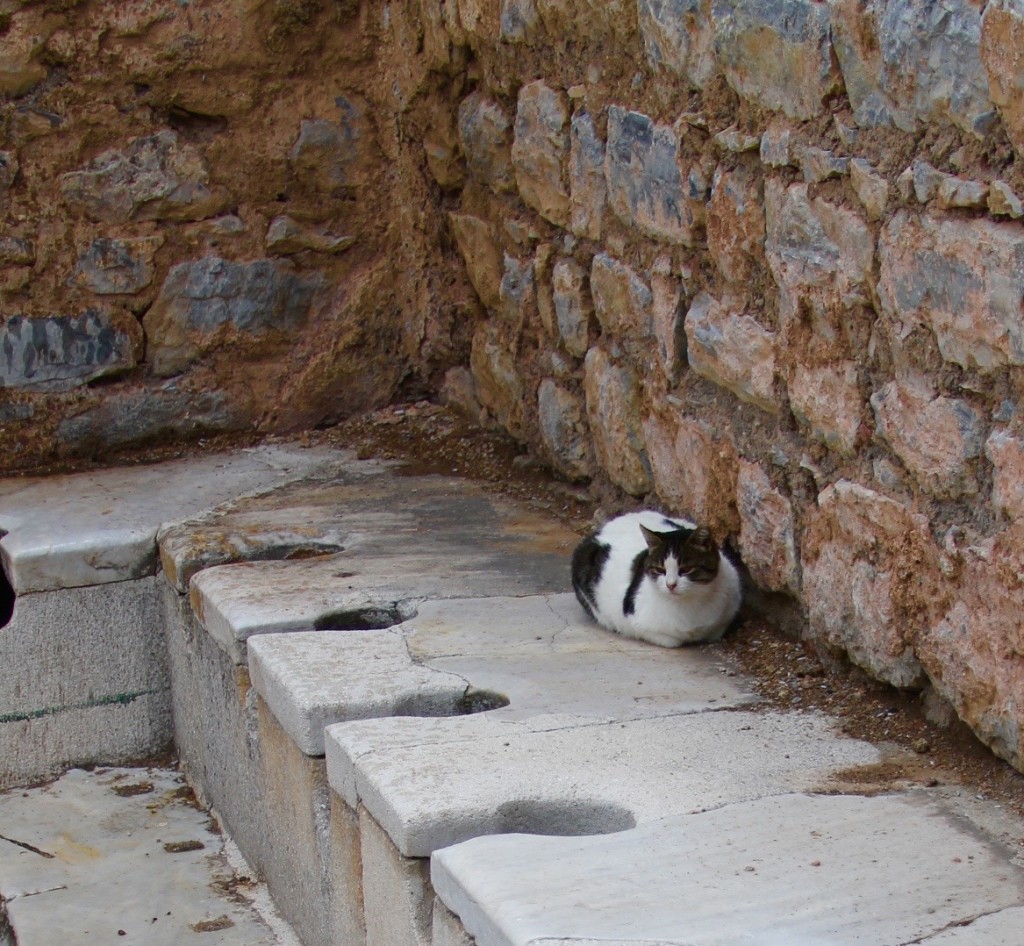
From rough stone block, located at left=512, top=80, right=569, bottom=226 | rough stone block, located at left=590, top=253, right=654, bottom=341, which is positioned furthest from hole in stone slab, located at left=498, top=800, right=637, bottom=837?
rough stone block, located at left=512, top=80, right=569, bottom=226

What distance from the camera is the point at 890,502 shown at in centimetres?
274

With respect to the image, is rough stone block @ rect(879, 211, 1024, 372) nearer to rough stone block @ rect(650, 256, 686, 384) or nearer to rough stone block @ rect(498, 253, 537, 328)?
rough stone block @ rect(650, 256, 686, 384)

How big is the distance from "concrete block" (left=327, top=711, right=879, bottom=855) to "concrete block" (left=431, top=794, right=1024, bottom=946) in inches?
3.3

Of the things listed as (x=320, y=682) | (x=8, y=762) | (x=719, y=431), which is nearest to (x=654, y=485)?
(x=719, y=431)

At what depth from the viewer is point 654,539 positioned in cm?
346

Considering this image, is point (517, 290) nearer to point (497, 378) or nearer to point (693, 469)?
point (497, 378)

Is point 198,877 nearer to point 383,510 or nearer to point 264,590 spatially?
point 264,590

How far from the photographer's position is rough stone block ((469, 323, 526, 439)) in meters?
4.61

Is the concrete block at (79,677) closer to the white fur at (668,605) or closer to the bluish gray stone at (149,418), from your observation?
the bluish gray stone at (149,418)

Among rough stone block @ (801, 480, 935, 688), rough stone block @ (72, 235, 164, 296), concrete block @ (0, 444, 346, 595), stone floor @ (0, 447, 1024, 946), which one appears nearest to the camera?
stone floor @ (0, 447, 1024, 946)

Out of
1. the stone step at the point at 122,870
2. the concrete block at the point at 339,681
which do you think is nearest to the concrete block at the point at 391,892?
the concrete block at the point at 339,681

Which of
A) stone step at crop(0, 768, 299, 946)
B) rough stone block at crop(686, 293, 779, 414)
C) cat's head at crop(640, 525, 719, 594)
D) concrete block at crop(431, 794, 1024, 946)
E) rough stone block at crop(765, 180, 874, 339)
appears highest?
rough stone block at crop(765, 180, 874, 339)

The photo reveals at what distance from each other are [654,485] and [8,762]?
199 cm

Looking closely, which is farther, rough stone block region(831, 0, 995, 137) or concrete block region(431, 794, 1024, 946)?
rough stone block region(831, 0, 995, 137)
